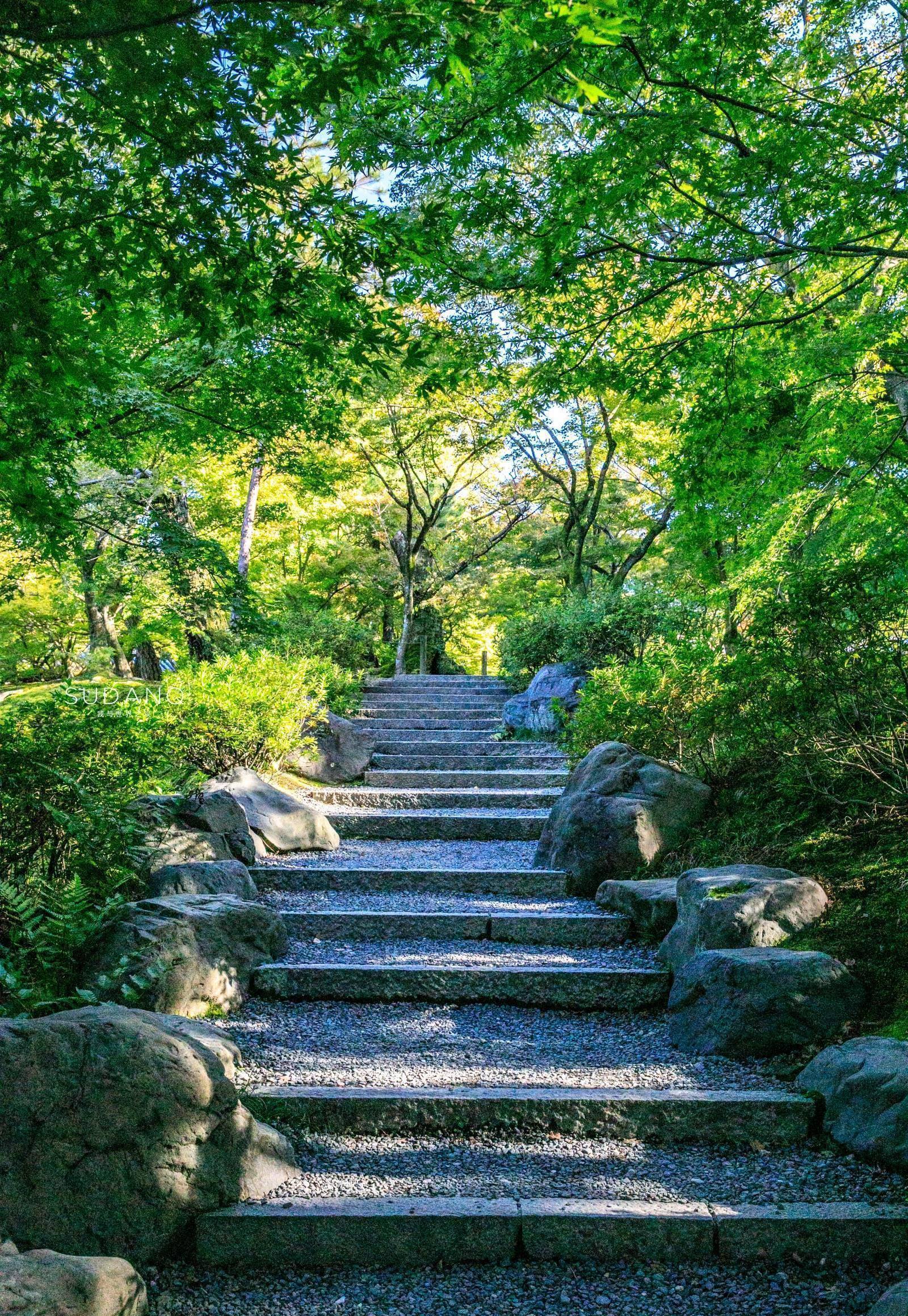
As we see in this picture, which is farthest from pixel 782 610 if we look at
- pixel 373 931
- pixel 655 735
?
pixel 373 931

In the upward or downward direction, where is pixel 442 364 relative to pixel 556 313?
downward

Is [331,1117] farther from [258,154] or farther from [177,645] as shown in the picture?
[177,645]

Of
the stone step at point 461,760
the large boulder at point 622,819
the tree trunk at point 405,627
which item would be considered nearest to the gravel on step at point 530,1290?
the large boulder at point 622,819

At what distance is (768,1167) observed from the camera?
2.85 m

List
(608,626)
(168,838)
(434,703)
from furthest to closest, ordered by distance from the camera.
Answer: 1. (434,703)
2. (608,626)
3. (168,838)

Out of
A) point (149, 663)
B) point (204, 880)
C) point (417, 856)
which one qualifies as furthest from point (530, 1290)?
point (149, 663)

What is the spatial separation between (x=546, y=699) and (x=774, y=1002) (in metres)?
7.22

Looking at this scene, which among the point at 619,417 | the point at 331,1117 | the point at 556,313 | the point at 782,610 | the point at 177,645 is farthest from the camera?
the point at 619,417

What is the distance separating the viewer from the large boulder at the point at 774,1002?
3402 mm

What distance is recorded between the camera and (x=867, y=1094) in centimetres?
286

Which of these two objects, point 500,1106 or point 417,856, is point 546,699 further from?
point 500,1106

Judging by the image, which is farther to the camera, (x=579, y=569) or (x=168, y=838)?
(x=579, y=569)

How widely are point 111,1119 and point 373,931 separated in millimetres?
2544

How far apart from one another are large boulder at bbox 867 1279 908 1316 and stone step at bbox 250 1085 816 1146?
97cm
